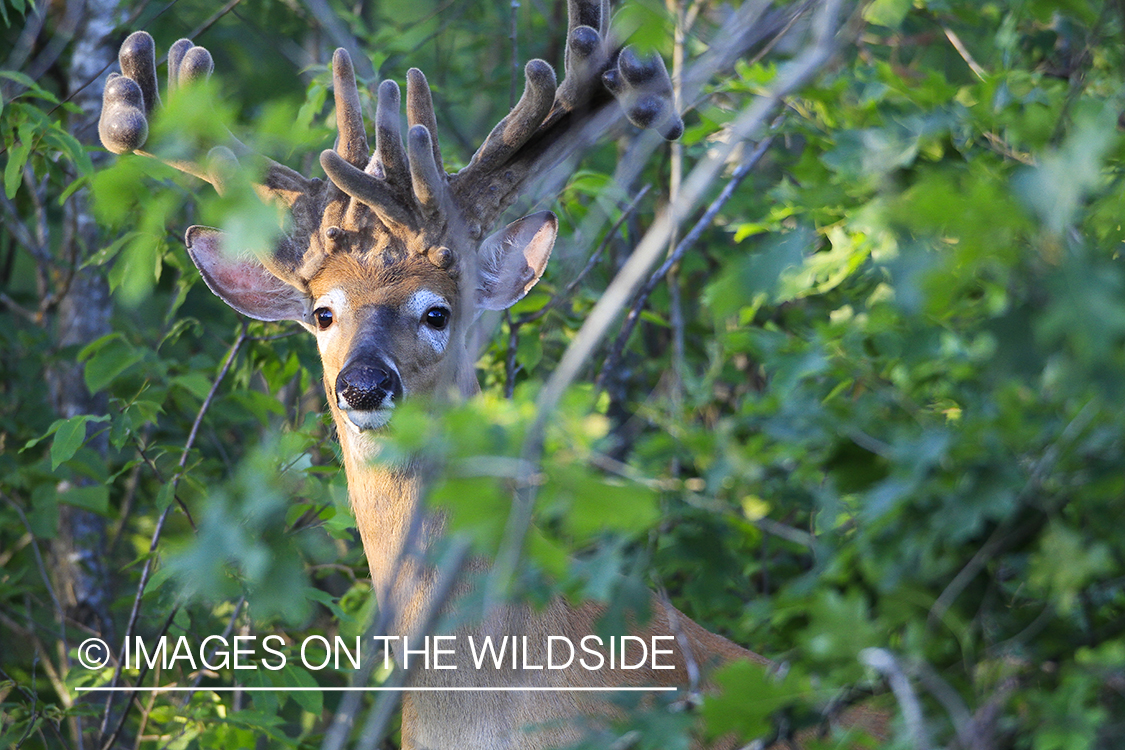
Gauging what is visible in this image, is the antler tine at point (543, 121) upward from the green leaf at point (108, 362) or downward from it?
upward

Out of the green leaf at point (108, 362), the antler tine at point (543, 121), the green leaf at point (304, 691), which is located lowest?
the green leaf at point (304, 691)

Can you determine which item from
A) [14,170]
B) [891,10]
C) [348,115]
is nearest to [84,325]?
[14,170]

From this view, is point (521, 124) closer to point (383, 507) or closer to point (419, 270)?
point (419, 270)

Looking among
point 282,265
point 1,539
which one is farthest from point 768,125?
point 1,539

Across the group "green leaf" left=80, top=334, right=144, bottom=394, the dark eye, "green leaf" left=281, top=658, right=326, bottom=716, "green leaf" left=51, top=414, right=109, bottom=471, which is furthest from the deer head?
"green leaf" left=281, top=658, right=326, bottom=716

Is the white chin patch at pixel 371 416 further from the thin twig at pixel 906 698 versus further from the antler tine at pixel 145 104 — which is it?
the thin twig at pixel 906 698

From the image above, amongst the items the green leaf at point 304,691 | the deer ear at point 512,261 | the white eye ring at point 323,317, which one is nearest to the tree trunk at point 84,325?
the green leaf at point 304,691

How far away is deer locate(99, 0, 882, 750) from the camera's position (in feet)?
9.88

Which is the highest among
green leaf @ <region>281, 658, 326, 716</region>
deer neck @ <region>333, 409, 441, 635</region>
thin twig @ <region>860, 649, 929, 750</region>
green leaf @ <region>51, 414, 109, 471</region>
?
thin twig @ <region>860, 649, 929, 750</region>

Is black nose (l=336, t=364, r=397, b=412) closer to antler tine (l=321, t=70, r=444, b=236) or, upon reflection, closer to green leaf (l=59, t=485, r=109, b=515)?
antler tine (l=321, t=70, r=444, b=236)

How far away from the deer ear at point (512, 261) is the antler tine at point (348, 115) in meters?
0.56

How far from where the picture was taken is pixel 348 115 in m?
3.79

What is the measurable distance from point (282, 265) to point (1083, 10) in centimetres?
264

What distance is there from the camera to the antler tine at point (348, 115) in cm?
371
